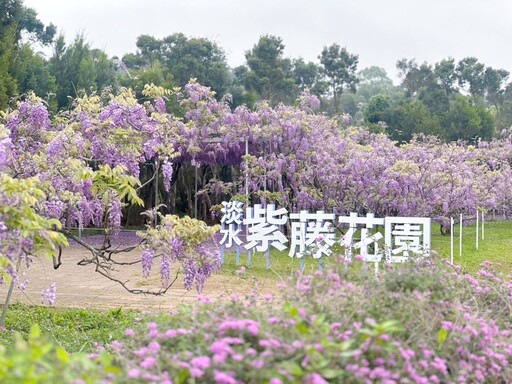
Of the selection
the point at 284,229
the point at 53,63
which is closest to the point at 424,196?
the point at 284,229

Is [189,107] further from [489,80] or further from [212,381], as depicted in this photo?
[489,80]

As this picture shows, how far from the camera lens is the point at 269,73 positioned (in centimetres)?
3288

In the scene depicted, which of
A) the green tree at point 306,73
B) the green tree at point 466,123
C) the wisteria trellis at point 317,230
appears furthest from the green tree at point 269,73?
the wisteria trellis at point 317,230

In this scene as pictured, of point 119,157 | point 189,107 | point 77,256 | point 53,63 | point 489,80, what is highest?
point 489,80

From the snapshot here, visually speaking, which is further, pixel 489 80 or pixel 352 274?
pixel 489 80

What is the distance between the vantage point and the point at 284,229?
14.5 metres

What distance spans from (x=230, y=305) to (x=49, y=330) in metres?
3.65

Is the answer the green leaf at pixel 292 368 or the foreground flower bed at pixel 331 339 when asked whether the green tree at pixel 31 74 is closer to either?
the foreground flower bed at pixel 331 339

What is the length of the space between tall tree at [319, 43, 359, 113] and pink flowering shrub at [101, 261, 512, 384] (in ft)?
116

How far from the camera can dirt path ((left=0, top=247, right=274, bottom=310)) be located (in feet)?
25.0

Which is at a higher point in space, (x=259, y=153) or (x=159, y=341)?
(x=259, y=153)

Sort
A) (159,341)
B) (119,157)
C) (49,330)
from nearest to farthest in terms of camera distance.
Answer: (159,341)
(49,330)
(119,157)

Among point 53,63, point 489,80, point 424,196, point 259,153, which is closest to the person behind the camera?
point 424,196

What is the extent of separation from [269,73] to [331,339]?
31240mm
